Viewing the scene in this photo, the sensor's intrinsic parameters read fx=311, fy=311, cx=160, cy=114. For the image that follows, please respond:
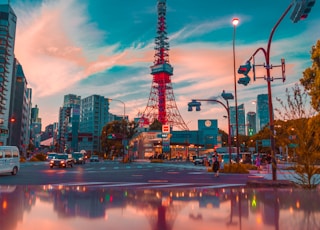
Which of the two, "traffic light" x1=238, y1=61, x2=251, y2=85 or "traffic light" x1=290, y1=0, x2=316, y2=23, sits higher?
"traffic light" x1=290, y1=0, x2=316, y2=23

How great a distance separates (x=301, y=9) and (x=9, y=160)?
21083mm

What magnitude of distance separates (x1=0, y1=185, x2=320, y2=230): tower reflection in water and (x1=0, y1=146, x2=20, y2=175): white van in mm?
12187

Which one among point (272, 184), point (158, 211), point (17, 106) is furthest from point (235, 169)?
point (17, 106)

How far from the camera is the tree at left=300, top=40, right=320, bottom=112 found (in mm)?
28125

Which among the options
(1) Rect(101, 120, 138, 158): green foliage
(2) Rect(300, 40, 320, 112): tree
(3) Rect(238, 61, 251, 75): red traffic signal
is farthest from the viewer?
(1) Rect(101, 120, 138, 158): green foliage

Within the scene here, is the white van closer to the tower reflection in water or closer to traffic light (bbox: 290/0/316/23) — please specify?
the tower reflection in water

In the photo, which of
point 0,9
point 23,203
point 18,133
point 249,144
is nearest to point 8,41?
point 0,9

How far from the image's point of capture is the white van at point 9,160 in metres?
21.9

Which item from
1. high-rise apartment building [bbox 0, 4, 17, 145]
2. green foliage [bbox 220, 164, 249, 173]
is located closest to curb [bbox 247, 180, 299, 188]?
→ green foliage [bbox 220, 164, 249, 173]

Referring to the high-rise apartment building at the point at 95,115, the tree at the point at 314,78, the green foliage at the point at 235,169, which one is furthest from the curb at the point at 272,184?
the high-rise apartment building at the point at 95,115

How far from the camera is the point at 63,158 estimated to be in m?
37.5

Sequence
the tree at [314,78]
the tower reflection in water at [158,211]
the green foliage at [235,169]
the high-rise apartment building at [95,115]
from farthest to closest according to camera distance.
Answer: the high-rise apartment building at [95,115] → the tree at [314,78] → the green foliage at [235,169] → the tower reflection in water at [158,211]

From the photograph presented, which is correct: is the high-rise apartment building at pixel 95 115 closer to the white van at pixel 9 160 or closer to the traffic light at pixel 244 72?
the white van at pixel 9 160

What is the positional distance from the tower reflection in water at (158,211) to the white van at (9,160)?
1219cm
